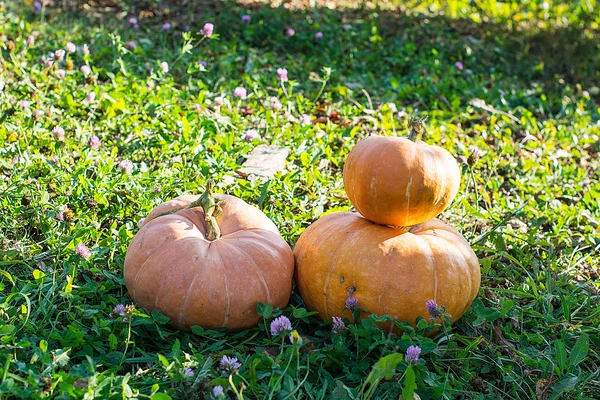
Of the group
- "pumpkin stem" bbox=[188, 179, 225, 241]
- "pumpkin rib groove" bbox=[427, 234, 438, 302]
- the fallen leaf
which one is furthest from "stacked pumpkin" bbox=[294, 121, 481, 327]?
the fallen leaf

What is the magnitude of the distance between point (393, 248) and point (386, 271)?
116mm

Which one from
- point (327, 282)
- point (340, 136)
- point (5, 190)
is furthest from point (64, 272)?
point (340, 136)

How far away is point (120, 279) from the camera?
308 cm

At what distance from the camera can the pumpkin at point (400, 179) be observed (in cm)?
283

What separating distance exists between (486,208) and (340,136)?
115 centimetres

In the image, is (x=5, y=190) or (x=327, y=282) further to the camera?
(x=5, y=190)

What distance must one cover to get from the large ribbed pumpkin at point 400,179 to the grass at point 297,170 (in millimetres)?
523

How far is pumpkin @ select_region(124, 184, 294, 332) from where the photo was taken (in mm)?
2752

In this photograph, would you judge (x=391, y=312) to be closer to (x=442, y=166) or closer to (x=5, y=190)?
(x=442, y=166)

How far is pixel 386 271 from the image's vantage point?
9.17 feet

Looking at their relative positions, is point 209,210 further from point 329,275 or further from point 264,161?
point 264,161

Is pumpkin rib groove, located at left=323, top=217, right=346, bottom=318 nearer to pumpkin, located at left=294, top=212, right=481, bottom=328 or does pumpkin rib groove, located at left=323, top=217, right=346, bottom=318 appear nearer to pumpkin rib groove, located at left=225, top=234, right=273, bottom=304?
pumpkin, located at left=294, top=212, right=481, bottom=328

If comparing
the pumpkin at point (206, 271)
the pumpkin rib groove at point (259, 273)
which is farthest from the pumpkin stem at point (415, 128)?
the pumpkin rib groove at point (259, 273)

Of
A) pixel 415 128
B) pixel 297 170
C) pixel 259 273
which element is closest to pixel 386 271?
pixel 259 273
